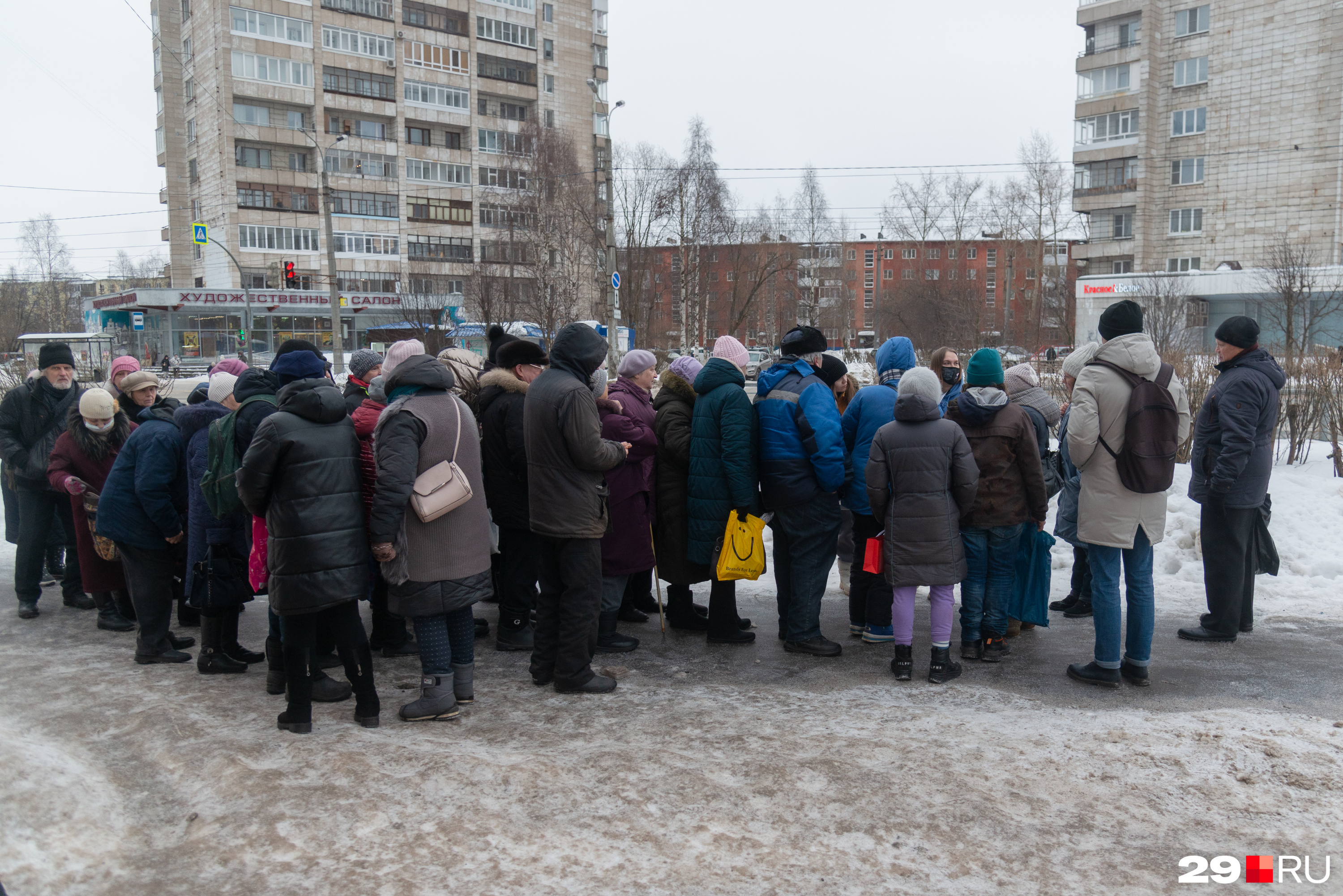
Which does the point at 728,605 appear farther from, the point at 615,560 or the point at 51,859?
the point at 51,859

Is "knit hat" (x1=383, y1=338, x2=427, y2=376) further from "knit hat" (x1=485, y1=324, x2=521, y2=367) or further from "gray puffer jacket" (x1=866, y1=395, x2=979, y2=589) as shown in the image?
"gray puffer jacket" (x1=866, y1=395, x2=979, y2=589)

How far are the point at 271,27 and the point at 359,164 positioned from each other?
9.07 metres

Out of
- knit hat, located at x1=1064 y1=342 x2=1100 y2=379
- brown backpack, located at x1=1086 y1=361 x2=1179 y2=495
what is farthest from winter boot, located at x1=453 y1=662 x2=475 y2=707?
knit hat, located at x1=1064 y1=342 x2=1100 y2=379

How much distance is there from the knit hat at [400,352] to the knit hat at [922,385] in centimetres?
287

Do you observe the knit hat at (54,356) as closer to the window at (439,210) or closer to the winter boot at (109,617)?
the winter boot at (109,617)

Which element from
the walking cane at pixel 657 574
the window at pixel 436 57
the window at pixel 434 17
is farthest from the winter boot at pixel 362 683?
the window at pixel 434 17

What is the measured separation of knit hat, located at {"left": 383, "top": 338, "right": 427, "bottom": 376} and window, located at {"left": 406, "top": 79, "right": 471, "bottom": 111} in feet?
202

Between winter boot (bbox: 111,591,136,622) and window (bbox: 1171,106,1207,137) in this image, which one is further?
window (bbox: 1171,106,1207,137)

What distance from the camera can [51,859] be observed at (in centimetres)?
327

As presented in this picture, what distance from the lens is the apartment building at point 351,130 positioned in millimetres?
54438

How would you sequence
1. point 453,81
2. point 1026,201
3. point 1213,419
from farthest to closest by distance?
point 453,81 < point 1026,201 < point 1213,419


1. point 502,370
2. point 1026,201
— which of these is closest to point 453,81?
point 1026,201

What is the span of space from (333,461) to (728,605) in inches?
112

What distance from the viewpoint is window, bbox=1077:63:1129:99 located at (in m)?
54.2
